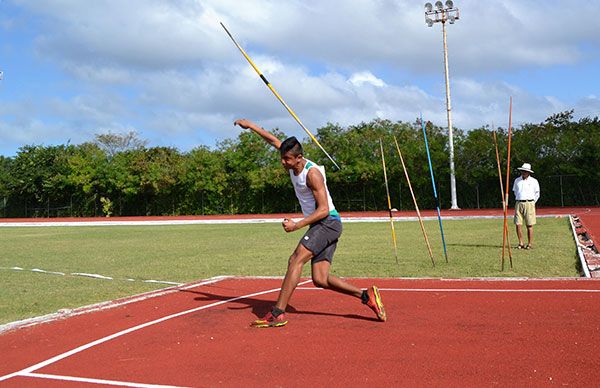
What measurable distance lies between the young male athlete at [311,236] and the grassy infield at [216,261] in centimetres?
361

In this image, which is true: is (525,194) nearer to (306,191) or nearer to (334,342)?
(306,191)

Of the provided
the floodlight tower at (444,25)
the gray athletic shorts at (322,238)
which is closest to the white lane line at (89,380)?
the gray athletic shorts at (322,238)

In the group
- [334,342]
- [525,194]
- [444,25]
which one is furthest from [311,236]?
[444,25]

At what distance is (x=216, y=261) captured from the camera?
14.9 meters

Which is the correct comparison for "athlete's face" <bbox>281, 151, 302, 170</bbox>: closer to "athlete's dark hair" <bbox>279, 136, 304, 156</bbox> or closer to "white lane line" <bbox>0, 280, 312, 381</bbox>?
"athlete's dark hair" <bbox>279, 136, 304, 156</bbox>

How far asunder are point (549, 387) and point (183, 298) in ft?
18.5

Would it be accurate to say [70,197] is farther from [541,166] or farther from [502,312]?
[502,312]

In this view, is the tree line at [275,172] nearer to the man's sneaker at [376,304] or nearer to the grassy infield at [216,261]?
the grassy infield at [216,261]

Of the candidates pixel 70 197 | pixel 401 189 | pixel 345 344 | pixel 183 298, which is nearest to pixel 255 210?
pixel 401 189

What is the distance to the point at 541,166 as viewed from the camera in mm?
40031

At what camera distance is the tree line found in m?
40.0

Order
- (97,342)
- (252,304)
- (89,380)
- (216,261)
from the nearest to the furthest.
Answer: (89,380) → (97,342) → (252,304) → (216,261)

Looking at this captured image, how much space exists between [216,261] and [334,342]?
8725 mm

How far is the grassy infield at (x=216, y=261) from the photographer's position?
1056cm
